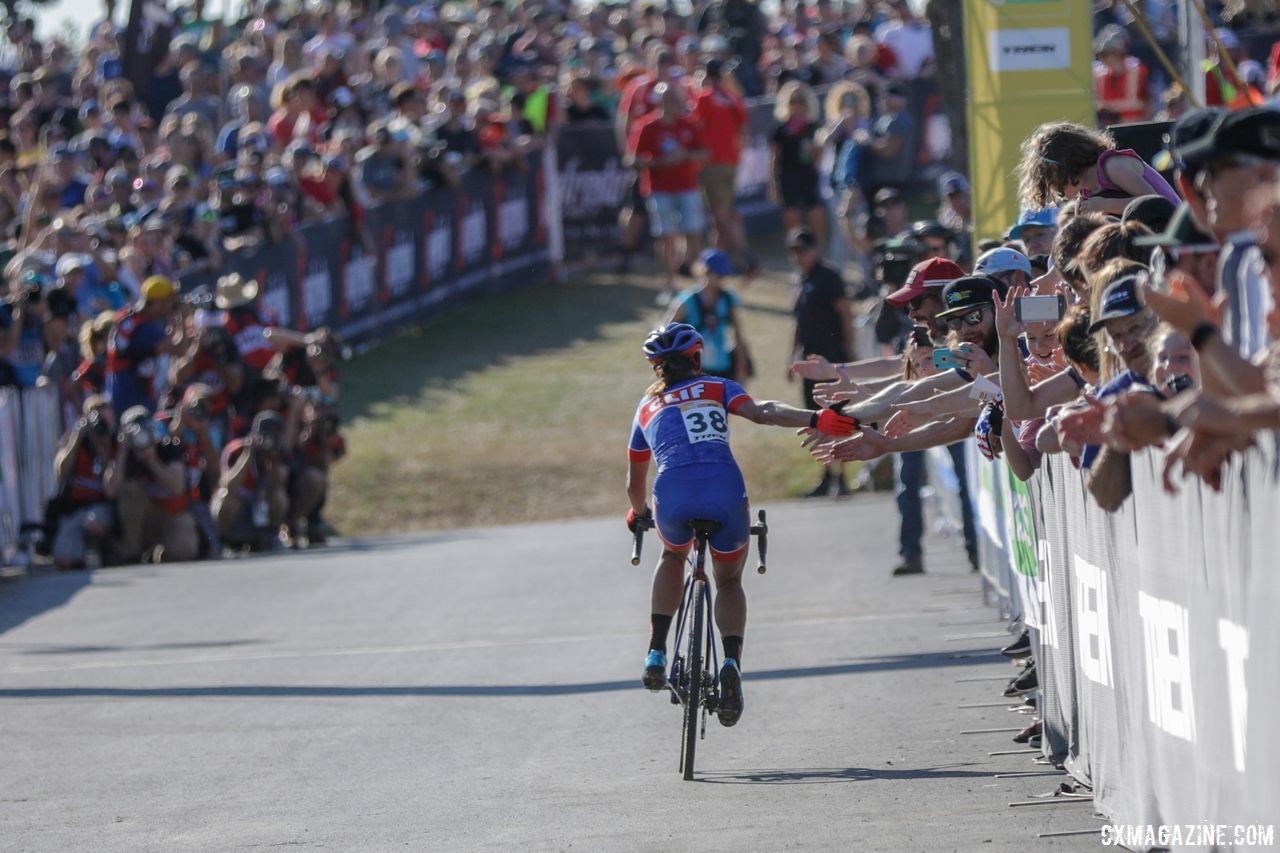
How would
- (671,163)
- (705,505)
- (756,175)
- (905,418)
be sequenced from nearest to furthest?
1. (905,418)
2. (705,505)
3. (671,163)
4. (756,175)

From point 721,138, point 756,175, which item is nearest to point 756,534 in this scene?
point 721,138

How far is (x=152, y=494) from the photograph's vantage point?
58.7 ft

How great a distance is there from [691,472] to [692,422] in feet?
0.74

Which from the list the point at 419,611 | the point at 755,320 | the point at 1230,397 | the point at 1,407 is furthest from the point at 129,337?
the point at 1230,397

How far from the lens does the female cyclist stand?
9609mm

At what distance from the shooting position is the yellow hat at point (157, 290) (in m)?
18.3

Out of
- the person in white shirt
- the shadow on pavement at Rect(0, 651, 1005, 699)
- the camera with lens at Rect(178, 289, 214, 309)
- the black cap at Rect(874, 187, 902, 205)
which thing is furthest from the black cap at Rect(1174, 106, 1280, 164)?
the person in white shirt

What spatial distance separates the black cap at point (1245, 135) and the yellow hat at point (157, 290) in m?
13.9

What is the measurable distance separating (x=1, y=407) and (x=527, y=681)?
23.3ft

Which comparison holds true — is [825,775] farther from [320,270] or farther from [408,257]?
[408,257]

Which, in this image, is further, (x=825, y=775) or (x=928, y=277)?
(x=928, y=277)

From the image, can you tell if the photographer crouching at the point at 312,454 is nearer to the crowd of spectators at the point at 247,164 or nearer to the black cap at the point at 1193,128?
the crowd of spectators at the point at 247,164

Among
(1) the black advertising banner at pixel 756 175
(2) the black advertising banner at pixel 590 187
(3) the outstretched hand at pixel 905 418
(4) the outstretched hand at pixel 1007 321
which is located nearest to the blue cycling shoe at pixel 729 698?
(3) the outstretched hand at pixel 905 418

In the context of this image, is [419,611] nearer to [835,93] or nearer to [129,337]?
[129,337]
